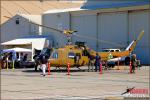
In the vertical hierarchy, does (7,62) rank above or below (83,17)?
below

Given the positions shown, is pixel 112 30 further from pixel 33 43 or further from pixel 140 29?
pixel 33 43

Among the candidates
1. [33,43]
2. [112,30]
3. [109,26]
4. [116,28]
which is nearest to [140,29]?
[116,28]

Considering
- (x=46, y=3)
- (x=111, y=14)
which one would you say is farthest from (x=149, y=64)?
(x=46, y=3)

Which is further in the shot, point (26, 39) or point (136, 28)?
point (26, 39)

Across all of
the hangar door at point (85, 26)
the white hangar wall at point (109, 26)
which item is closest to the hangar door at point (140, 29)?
the white hangar wall at point (109, 26)

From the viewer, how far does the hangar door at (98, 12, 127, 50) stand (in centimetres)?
5962

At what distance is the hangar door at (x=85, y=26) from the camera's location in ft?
208

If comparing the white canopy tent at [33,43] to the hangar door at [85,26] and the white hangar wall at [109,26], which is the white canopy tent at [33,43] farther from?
the hangar door at [85,26]

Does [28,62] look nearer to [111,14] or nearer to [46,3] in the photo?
[111,14]

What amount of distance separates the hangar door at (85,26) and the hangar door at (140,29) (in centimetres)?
610

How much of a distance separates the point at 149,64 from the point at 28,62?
14.3 m

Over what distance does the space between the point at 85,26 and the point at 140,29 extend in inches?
364

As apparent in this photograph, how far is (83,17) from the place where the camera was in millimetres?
65250

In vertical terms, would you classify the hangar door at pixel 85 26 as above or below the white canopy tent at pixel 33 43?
above
